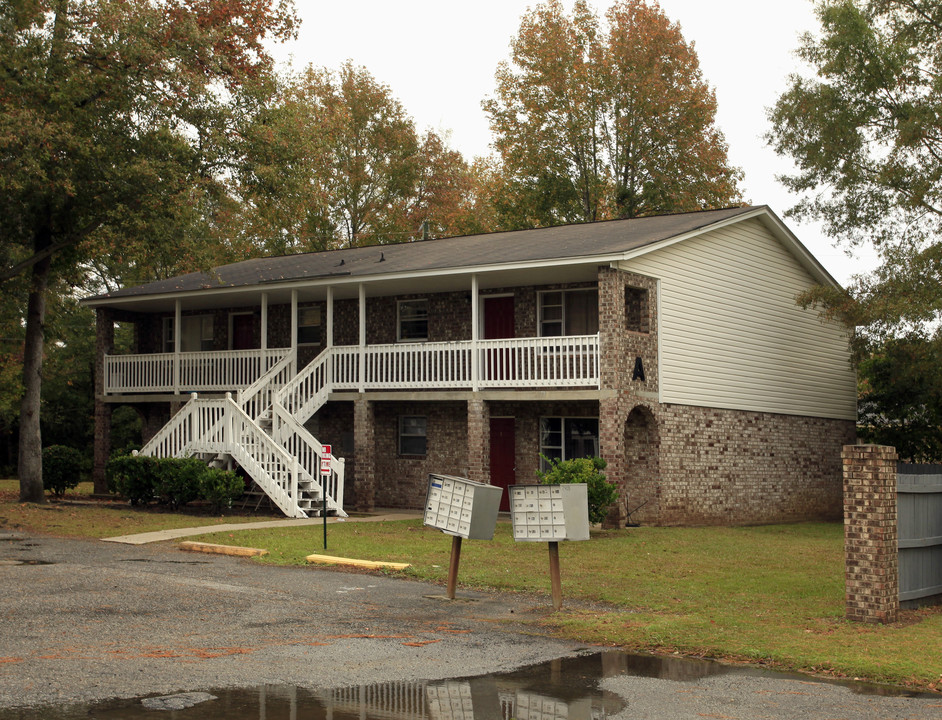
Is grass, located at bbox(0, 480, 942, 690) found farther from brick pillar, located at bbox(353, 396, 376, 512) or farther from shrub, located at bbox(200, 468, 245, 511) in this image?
brick pillar, located at bbox(353, 396, 376, 512)

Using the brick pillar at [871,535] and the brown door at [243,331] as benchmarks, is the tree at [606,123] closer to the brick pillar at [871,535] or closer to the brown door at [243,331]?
the brown door at [243,331]

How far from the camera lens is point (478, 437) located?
79.9 ft

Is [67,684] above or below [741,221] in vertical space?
below

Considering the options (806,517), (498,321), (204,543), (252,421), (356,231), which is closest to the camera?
(204,543)

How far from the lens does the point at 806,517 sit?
29688 mm

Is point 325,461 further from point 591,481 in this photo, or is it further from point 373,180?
point 373,180

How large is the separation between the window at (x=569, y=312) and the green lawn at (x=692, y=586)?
5.07 metres

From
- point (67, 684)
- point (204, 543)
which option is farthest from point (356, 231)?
point (67, 684)

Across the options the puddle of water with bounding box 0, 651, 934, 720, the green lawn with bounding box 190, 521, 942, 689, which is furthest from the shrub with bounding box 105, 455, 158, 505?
the puddle of water with bounding box 0, 651, 934, 720

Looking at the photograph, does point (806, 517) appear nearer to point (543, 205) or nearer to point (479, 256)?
point (479, 256)

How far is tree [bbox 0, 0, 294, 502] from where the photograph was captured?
74.9 feet

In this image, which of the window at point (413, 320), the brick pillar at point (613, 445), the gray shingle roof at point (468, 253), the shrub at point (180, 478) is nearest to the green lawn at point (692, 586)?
the brick pillar at point (613, 445)

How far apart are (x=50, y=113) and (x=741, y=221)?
16.7 m

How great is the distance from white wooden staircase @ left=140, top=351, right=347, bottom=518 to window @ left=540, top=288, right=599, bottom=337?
563 centimetres
